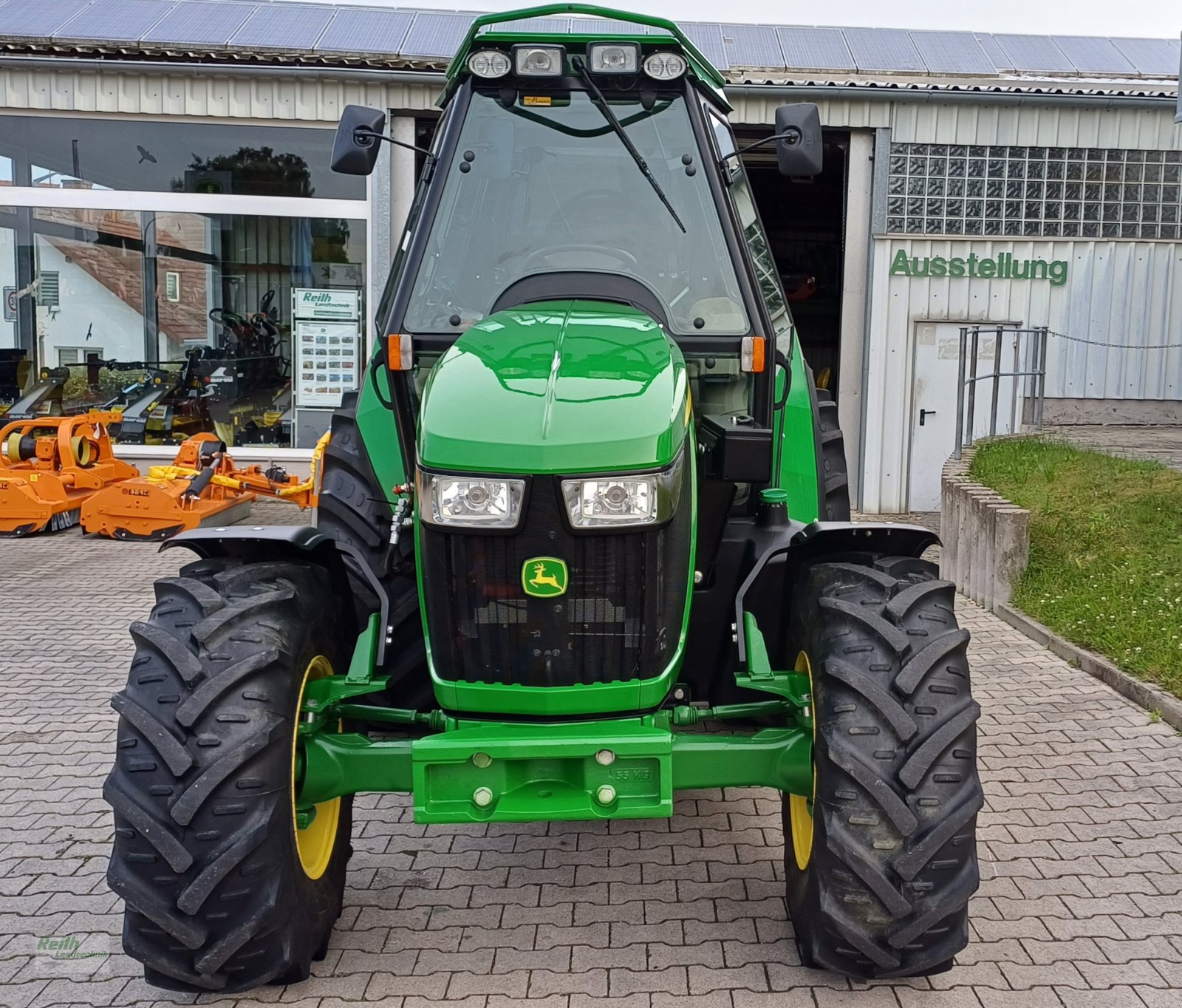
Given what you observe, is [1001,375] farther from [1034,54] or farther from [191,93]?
[191,93]

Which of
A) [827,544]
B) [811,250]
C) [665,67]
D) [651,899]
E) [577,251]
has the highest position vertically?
[811,250]

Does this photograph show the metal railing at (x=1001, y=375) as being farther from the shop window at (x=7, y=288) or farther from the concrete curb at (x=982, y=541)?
the shop window at (x=7, y=288)

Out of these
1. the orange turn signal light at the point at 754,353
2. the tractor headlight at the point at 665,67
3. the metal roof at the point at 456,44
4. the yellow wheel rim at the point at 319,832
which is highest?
the metal roof at the point at 456,44

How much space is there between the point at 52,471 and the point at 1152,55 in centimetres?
1297

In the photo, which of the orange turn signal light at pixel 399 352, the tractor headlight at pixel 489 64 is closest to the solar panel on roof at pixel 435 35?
the tractor headlight at pixel 489 64

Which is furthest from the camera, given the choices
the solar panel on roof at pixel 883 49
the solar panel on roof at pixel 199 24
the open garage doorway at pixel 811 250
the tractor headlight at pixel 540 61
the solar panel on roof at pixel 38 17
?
the open garage doorway at pixel 811 250

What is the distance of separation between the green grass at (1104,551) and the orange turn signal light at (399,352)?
151 inches

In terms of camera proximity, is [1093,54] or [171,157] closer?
[171,157]

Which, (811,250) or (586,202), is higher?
(811,250)

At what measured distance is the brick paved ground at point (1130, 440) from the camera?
374 inches

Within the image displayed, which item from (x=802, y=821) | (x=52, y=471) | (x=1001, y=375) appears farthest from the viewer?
(x=1001, y=375)

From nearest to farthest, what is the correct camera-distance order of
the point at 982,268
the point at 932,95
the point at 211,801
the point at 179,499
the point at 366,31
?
the point at 211,801, the point at 179,499, the point at 932,95, the point at 982,268, the point at 366,31

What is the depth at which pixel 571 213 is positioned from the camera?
Answer: 3738mm

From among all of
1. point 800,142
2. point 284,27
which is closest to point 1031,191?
point 284,27
